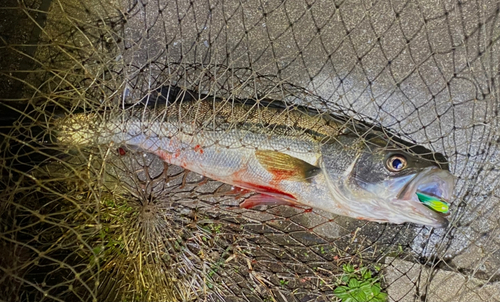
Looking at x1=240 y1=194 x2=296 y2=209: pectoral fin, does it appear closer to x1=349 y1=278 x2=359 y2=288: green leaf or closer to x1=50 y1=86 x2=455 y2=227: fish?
x1=50 y1=86 x2=455 y2=227: fish

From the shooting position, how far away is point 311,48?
3.04m

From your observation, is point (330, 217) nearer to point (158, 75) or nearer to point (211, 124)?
point (211, 124)

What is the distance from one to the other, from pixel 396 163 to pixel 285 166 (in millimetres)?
762

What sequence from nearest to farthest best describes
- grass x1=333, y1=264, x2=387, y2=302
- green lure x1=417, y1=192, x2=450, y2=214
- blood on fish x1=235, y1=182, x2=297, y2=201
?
green lure x1=417, y1=192, x2=450, y2=214
blood on fish x1=235, y1=182, x2=297, y2=201
grass x1=333, y1=264, x2=387, y2=302

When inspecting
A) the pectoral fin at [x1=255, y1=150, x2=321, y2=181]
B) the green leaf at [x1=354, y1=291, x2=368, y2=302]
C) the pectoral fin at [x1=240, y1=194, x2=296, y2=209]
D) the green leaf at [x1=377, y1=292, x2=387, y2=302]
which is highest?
the pectoral fin at [x1=255, y1=150, x2=321, y2=181]

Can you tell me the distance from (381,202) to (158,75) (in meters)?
2.05

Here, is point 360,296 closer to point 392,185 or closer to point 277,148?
point 392,185

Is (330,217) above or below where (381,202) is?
below

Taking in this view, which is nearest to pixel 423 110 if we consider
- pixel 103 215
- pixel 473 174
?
pixel 473 174

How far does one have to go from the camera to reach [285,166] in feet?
8.46

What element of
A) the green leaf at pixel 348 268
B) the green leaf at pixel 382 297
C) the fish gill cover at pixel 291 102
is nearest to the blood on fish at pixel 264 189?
the fish gill cover at pixel 291 102

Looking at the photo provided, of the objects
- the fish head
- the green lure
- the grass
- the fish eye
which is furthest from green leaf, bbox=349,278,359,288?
the fish eye

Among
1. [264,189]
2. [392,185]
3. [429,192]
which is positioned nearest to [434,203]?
[429,192]

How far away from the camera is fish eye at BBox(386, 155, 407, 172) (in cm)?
249
